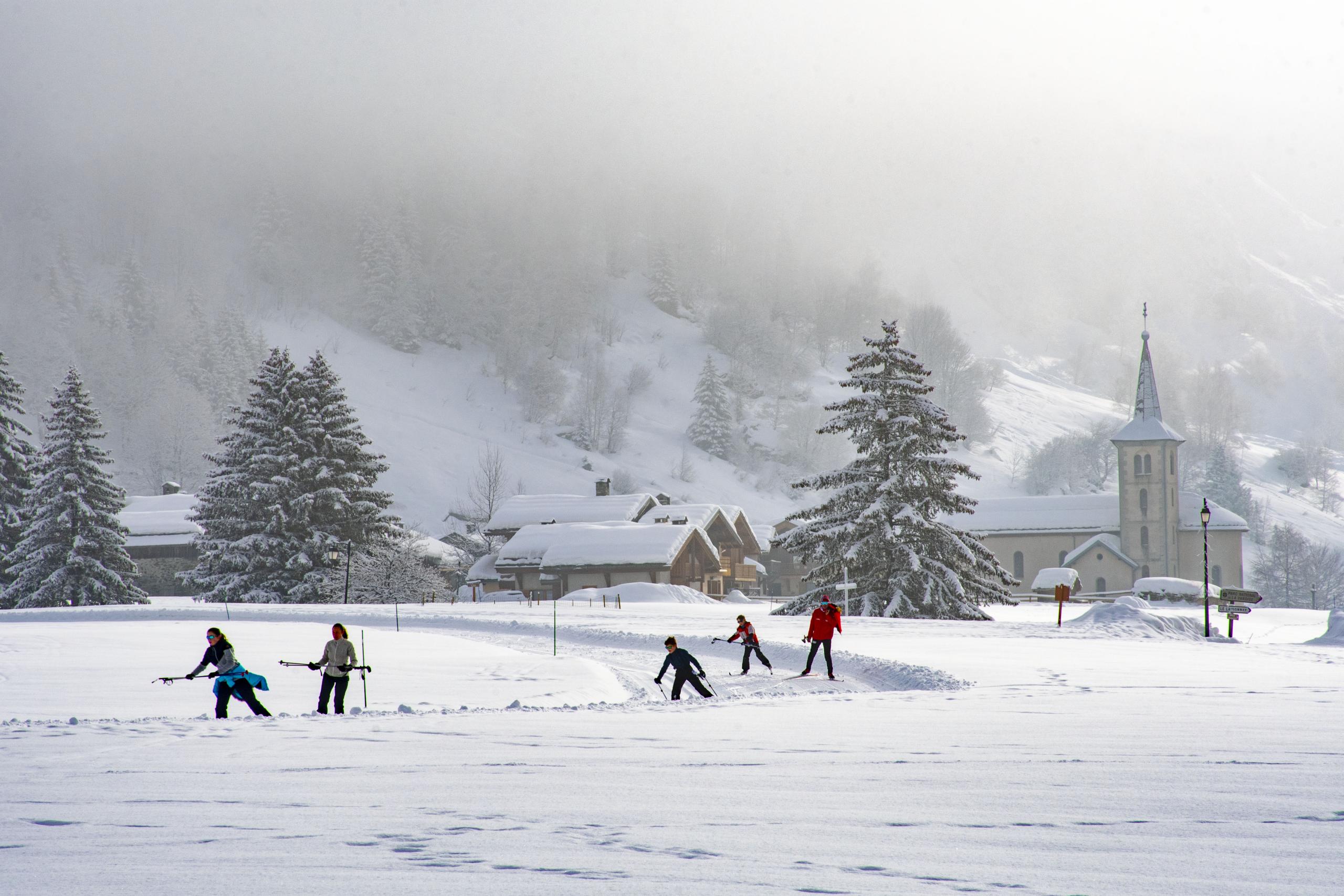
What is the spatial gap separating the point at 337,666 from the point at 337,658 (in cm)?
10

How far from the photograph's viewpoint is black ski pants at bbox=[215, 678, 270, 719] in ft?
45.1

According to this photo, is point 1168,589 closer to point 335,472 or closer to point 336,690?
point 335,472

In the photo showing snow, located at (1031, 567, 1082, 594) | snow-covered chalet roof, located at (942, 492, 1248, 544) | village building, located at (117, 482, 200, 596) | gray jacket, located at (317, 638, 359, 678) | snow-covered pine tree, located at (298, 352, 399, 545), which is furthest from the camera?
snow-covered chalet roof, located at (942, 492, 1248, 544)

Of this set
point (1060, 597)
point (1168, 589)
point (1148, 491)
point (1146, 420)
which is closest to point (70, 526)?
point (1060, 597)

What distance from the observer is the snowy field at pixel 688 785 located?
19.6 ft

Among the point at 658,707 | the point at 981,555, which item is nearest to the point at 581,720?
the point at 658,707

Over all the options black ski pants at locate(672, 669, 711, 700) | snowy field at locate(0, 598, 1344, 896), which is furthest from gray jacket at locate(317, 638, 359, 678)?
black ski pants at locate(672, 669, 711, 700)

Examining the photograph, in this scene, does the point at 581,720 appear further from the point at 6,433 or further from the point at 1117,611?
the point at 6,433

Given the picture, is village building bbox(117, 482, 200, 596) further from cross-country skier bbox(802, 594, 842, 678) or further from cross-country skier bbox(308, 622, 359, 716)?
cross-country skier bbox(308, 622, 359, 716)

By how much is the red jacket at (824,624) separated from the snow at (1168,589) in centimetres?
4961

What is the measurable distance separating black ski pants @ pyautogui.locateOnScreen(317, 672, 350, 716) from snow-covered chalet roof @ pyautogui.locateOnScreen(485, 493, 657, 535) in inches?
2515

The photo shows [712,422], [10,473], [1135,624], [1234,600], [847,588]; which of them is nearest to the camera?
[1234,600]

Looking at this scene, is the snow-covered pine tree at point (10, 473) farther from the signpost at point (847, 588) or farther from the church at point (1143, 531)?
the church at point (1143, 531)

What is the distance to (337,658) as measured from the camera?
1436 centimetres
